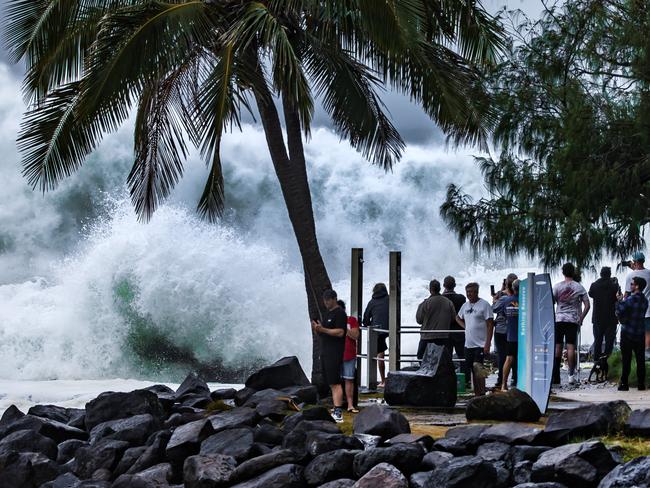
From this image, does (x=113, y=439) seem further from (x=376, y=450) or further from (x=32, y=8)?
(x=32, y=8)

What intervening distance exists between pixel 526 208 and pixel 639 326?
4.22 meters

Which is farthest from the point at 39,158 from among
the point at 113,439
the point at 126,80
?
the point at 113,439

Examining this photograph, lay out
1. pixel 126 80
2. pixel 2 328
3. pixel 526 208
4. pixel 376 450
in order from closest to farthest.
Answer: pixel 376 450, pixel 126 80, pixel 526 208, pixel 2 328

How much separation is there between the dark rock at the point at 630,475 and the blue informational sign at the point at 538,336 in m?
3.41

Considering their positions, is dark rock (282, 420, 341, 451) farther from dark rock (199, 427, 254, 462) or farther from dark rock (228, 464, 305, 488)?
dark rock (228, 464, 305, 488)

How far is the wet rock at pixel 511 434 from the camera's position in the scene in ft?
35.7

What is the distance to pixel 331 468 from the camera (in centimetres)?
1126

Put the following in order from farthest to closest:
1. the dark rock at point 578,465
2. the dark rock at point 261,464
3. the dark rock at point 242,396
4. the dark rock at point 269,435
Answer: the dark rock at point 242,396, the dark rock at point 269,435, the dark rock at point 261,464, the dark rock at point 578,465

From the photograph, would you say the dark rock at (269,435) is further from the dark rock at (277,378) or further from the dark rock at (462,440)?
the dark rock at (277,378)

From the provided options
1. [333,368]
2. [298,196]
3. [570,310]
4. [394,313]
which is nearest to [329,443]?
[333,368]

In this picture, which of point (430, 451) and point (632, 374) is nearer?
point (430, 451)

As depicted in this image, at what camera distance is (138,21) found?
51.4ft

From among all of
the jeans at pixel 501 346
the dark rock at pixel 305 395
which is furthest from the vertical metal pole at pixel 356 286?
the jeans at pixel 501 346

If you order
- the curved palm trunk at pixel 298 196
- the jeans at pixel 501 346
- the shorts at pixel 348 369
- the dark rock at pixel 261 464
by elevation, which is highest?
the curved palm trunk at pixel 298 196
